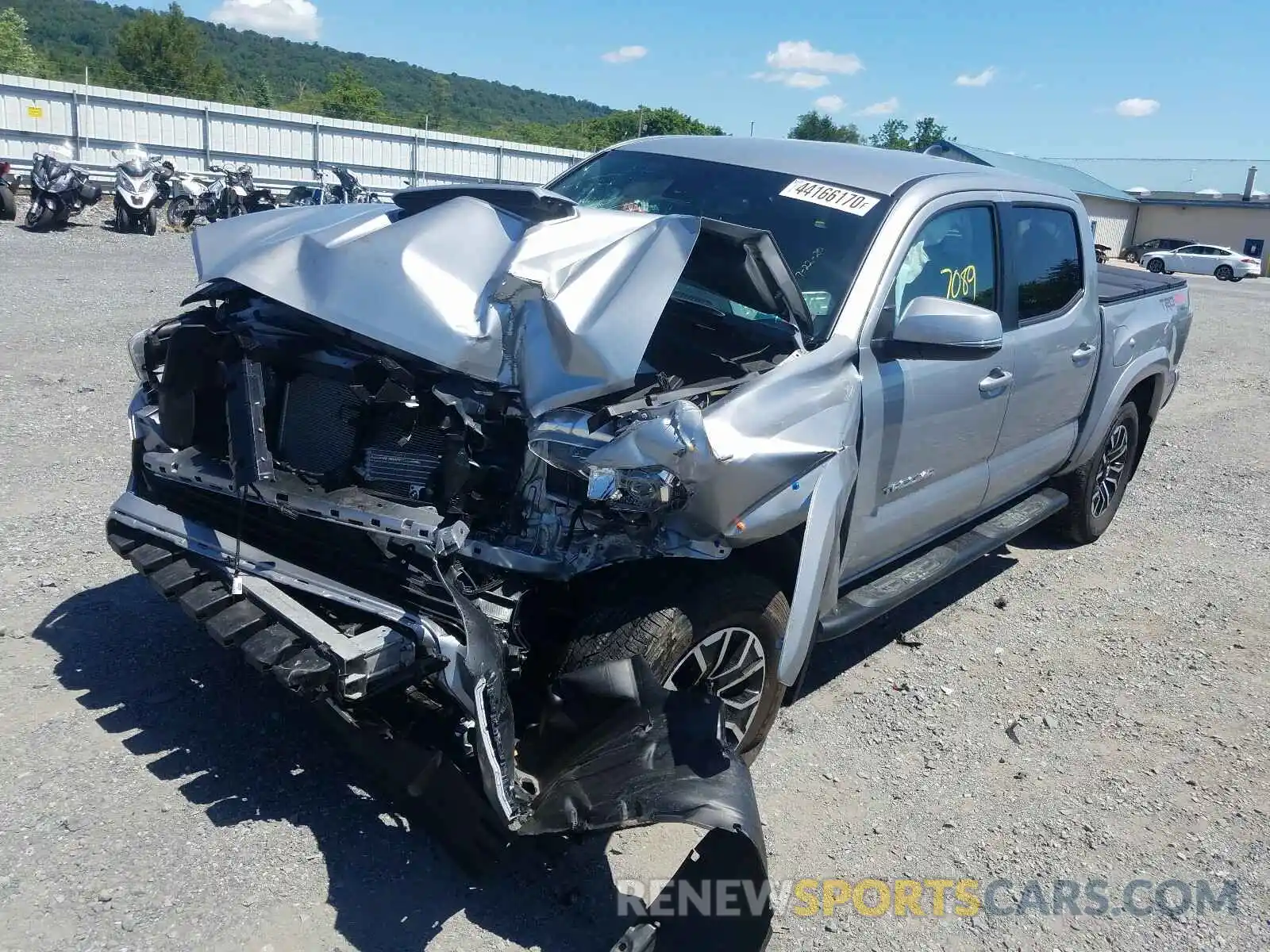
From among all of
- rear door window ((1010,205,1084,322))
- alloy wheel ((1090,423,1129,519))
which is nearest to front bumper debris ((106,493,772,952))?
rear door window ((1010,205,1084,322))

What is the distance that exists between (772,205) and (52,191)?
1612cm

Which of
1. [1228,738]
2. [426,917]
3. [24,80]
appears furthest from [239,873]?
[24,80]

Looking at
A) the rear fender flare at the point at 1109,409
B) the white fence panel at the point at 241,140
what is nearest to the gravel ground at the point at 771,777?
the rear fender flare at the point at 1109,409

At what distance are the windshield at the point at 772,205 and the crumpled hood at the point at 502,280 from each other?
402 mm

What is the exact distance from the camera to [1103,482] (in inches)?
249

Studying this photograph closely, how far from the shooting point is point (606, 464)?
270 centimetres

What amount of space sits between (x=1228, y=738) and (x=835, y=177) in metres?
2.87

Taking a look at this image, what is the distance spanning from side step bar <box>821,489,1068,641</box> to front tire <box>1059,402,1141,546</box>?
0.29 metres

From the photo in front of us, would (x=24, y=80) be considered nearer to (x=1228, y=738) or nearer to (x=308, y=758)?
(x=308, y=758)

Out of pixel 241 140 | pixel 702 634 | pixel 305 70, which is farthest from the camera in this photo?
pixel 305 70

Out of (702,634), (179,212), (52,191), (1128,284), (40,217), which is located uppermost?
(1128,284)

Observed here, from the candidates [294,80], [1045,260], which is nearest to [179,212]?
[1045,260]

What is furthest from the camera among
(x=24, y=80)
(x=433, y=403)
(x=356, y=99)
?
(x=356, y=99)

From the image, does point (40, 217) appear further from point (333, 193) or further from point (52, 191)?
point (333, 193)
